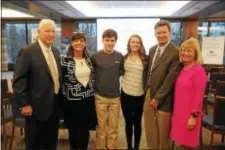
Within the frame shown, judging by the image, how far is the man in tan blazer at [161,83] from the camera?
1.99m

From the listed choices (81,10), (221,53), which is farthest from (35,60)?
(221,53)

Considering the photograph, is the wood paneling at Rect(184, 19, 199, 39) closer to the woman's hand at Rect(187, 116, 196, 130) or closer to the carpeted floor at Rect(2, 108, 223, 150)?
the carpeted floor at Rect(2, 108, 223, 150)

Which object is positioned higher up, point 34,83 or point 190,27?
point 190,27

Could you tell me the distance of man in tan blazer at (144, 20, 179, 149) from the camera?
199 centimetres

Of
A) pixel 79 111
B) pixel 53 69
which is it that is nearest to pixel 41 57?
pixel 53 69

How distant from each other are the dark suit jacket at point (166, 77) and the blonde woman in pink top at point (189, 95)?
7 cm

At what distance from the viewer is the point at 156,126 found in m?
2.19

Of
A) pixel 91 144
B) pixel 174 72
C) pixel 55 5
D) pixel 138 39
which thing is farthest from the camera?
pixel 55 5

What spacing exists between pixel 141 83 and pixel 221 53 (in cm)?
500

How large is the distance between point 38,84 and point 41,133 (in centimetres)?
44

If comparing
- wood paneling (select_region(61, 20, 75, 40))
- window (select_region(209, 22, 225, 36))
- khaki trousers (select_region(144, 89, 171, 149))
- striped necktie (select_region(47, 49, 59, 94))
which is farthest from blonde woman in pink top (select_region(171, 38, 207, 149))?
wood paneling (select_region(61, 20, 75, 40))

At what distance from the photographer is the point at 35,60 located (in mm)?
1819

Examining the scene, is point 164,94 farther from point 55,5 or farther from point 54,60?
point 55,5

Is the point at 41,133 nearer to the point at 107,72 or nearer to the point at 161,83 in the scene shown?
the point at 107,72
